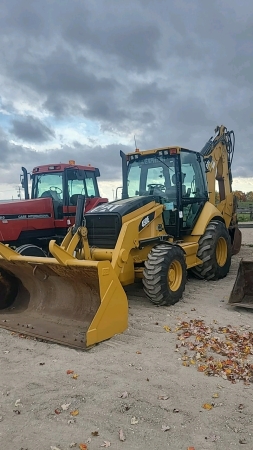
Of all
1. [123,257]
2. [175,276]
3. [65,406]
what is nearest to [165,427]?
[65,406]

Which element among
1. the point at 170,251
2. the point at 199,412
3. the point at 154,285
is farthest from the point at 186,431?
the point at 170,251

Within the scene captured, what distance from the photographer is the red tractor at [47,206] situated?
9.22 meters

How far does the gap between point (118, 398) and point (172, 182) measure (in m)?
4.91

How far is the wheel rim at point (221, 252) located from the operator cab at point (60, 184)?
12.6 feet

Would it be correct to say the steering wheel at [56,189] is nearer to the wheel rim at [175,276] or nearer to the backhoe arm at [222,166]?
the backhoe arm at [222,166]

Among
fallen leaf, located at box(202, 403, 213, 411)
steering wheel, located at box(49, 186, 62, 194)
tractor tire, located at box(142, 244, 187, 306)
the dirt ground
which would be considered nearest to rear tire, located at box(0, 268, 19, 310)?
the dirt ground

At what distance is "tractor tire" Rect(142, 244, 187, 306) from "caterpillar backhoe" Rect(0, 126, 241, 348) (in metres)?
0.02

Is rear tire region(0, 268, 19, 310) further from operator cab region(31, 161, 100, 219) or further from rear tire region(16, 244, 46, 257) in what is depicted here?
operator cab region(31, 161, 100, 219)

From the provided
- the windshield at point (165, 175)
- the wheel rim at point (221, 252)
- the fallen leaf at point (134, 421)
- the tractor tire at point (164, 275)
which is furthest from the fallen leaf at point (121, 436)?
the wheel rim at point (221, 252)

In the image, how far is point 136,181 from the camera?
8.28m

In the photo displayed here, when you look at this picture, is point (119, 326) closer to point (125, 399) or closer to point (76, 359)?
point (76, 359)

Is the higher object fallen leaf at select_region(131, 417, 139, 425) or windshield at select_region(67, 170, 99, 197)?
windshield at select_region(67, 170, 99, 197)

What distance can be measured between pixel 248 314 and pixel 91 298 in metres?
2.42

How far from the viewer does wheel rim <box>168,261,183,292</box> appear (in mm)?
6568
